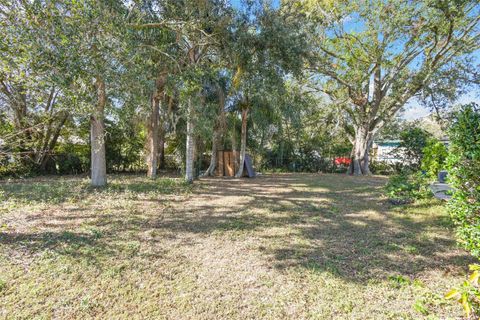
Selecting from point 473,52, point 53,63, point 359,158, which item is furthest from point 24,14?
point 473,52

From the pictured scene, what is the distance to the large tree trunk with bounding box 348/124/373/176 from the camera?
40.1 ft

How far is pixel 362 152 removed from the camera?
12430mm

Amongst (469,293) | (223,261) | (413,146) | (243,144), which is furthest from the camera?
(413,146)

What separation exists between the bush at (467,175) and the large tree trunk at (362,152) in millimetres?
10588

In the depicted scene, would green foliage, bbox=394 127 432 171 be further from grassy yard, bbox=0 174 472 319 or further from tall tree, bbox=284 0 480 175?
grassy yard, bbox=0 174 472 319

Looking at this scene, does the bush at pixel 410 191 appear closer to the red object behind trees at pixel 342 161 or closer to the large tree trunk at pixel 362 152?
the large tree trunk at pixel 362 152

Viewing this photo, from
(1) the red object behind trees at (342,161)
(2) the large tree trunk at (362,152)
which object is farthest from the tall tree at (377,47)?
→ (1) the red object behind trees at (342,161)

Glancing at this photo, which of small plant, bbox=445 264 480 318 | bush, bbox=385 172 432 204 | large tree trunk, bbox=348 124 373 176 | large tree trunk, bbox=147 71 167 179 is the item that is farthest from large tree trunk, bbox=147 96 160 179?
large tree trunk, bbox=348 124 373 176

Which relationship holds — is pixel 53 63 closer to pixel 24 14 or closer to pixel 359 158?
pixel 24 14

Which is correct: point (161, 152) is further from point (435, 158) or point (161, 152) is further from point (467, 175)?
point (467, 175)

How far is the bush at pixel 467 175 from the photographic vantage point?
2180mm

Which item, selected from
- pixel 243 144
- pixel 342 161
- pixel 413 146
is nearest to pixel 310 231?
pixel 243 144

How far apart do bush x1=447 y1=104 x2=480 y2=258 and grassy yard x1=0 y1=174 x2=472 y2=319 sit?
21.0 inches

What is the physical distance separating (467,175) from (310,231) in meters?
2.06
